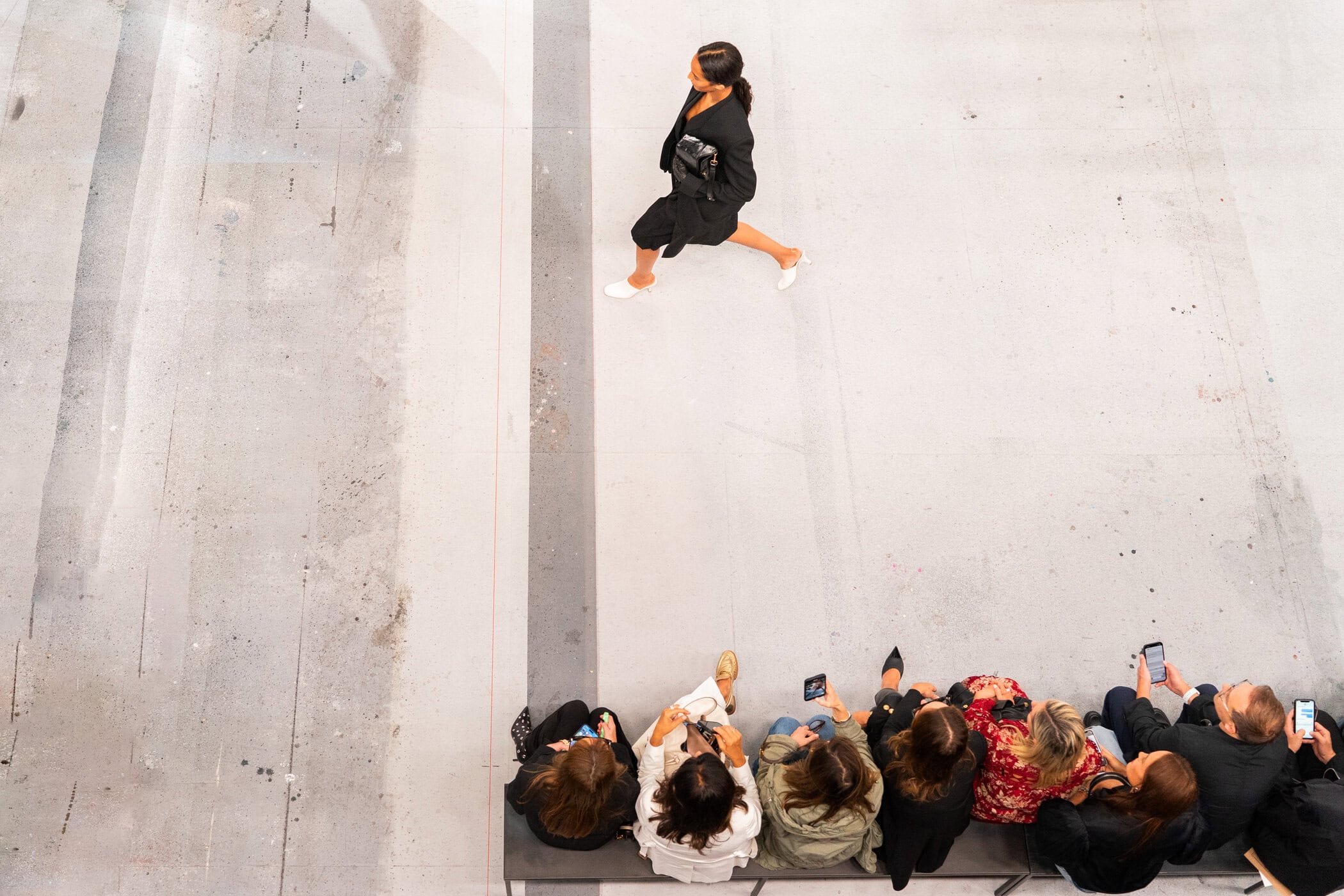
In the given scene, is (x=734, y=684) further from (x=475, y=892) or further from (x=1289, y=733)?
(x=1289, y=733)

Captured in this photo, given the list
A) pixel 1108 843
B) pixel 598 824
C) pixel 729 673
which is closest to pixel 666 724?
pixel 598 824

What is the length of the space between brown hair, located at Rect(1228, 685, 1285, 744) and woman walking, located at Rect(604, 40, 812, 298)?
2.52 meters

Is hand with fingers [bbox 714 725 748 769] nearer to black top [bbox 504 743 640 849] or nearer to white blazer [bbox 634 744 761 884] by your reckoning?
white blazer [bbox 634 744 761 884]

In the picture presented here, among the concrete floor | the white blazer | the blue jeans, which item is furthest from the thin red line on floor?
the blue jeans

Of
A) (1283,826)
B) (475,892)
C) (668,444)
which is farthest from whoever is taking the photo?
(668,444)

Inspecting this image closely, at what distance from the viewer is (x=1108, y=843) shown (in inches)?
113

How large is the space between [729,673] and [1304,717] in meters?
2.05

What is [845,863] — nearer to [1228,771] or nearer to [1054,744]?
[1054,744]

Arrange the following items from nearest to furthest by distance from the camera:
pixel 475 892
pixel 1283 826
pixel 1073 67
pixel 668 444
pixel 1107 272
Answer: pixel 1283 826 < pixel 475 892 < pixel 668 444 < pixel 1107 272 < pixel 1073 67

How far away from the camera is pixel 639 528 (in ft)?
Result: 12.4

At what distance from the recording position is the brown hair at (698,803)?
2.62 m

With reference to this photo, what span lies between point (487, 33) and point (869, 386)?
268cm

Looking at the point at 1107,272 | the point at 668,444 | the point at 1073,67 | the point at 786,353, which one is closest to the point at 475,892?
the point at 668,444

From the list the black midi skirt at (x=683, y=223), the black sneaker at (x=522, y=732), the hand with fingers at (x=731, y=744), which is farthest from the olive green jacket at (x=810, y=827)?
the black midi skirt at (x=683, y=223)
